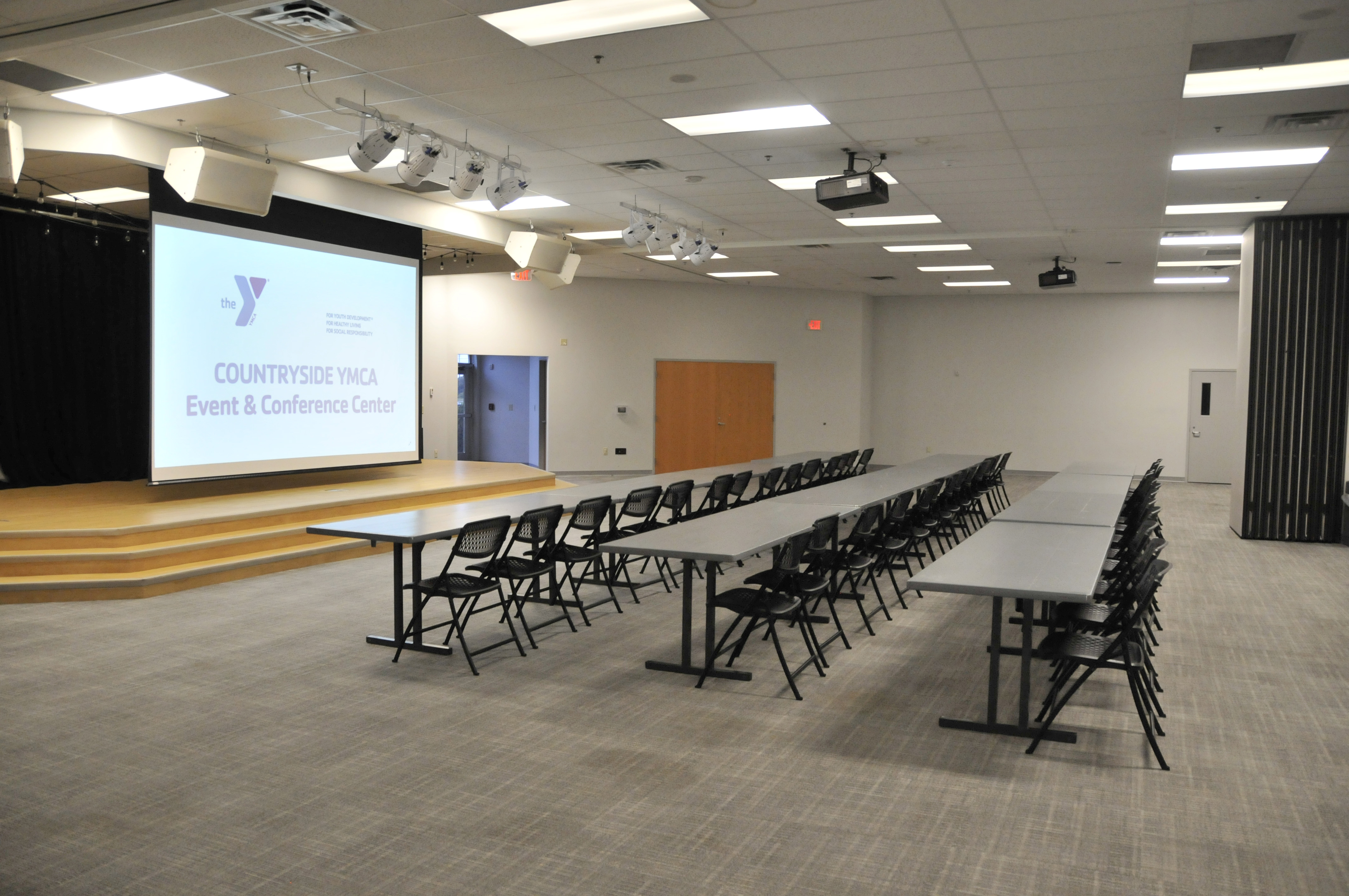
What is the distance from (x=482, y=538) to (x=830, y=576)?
7.94ft

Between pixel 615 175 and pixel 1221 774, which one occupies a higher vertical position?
pixel 615 175

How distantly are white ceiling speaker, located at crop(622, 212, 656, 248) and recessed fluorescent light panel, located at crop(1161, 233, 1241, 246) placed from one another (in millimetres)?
5850

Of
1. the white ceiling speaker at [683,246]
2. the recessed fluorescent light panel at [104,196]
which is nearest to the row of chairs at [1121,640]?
the white ceiling speaker at [683,246]

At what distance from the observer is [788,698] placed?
14.8ft

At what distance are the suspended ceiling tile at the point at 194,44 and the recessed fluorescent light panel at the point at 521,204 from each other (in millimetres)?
3842

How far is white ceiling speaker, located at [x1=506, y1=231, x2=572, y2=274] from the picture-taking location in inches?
399

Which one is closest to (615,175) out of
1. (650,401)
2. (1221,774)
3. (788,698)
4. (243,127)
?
(243,127)

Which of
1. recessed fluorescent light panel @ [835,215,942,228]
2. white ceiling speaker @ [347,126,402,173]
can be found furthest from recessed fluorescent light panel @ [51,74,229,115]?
recessed fluorescent light panel @ [835,215,942,228]

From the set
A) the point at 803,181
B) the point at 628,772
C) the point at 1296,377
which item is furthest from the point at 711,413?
the point at 628,772

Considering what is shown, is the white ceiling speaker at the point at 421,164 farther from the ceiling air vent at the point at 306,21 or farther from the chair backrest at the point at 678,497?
the chair backrest at the point at 678,497

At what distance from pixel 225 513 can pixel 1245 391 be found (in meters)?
9.89

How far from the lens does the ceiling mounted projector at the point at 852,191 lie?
672 cm

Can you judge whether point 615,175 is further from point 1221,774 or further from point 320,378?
point 1221,774

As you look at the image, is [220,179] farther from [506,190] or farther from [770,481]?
[770,481]
